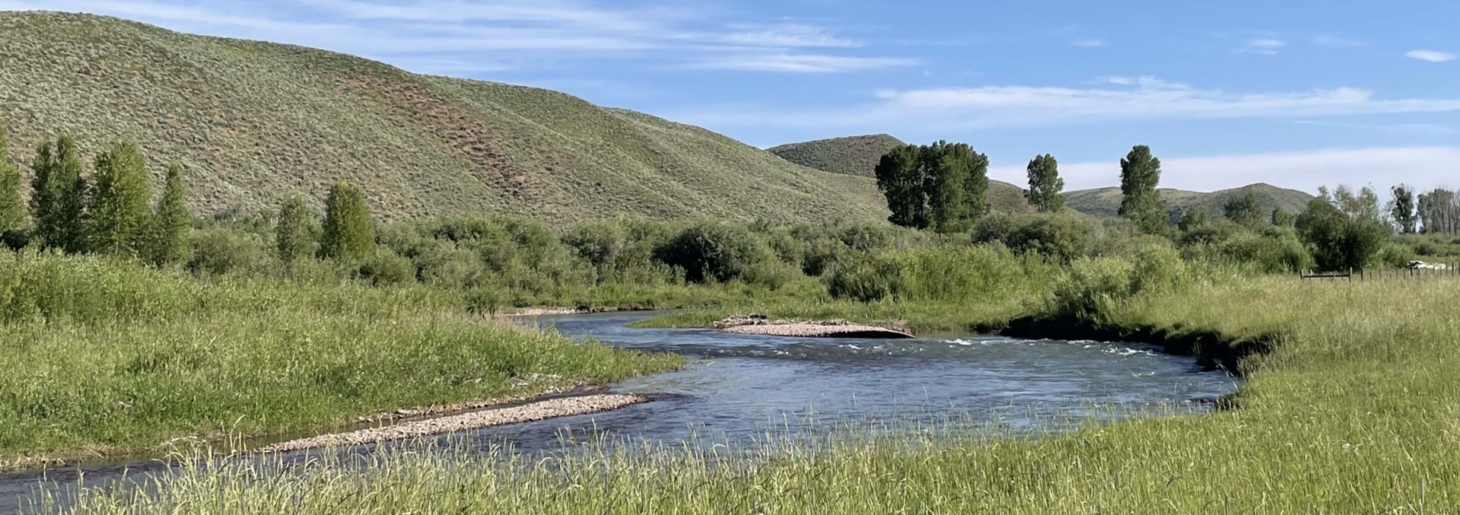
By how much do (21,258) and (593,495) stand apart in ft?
63.1

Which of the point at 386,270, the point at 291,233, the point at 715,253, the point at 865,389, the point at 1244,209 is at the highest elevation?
the point at 1244,209

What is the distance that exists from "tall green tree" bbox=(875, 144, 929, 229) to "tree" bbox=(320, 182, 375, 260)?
5531cm

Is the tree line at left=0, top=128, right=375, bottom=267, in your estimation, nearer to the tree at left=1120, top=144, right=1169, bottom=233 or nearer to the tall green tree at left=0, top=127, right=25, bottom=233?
the tall green tree at left=0, top=127, right=25, bottom=233

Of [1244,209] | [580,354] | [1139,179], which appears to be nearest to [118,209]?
[580,354]

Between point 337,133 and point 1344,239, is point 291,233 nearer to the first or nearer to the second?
point 337,133

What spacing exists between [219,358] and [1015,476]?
40.6ft

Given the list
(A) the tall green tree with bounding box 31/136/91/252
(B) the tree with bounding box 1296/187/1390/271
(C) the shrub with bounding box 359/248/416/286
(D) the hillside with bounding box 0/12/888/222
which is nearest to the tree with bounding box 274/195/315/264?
(C) the shrub with bounding box 359/248/416/286

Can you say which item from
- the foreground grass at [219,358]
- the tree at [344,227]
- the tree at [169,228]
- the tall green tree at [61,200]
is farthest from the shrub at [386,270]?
the foreground grass at [219,358]

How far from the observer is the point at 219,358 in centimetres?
Result: 1708

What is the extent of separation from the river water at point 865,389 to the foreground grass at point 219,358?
144 cm

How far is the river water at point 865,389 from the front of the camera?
48.9 ft

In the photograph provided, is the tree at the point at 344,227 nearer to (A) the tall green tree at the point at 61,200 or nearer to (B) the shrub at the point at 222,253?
(B) the shrub at the point at 222,253

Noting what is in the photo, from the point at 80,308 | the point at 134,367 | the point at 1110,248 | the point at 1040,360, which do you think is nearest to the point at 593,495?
the point at 134,367

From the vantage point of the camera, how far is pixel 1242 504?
6934mm
